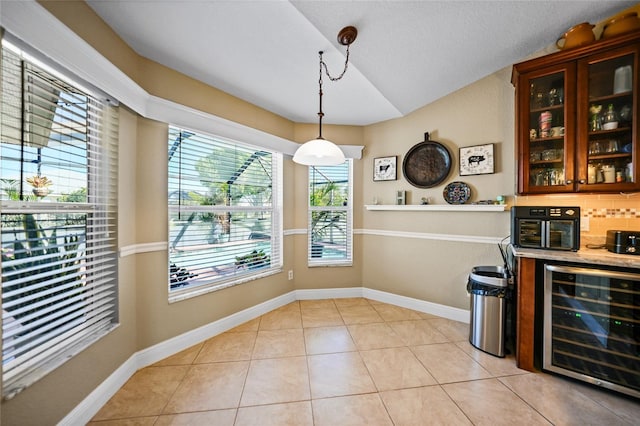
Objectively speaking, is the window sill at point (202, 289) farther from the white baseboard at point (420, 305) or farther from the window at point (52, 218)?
the white baseboard at point (420, 305)

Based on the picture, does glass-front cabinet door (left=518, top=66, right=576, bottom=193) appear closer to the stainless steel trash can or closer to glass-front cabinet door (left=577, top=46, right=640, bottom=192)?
glass-front cabinet door (left=577, top=46, right=640, bottom=192)

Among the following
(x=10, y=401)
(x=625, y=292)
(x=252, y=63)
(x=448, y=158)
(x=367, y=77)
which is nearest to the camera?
(x=10, y=401)

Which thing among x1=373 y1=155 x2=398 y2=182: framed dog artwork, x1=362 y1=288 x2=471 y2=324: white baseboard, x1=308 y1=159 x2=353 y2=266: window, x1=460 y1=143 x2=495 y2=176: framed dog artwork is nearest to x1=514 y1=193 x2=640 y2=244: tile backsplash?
x1=460 y1=143 x2=495 y2=176: framed dog artwork

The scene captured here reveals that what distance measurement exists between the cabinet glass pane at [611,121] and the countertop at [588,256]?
21.1 inches

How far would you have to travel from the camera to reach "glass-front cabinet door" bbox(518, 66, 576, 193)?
193 centimetres

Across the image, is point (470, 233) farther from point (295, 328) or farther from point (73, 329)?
point (73, 329)

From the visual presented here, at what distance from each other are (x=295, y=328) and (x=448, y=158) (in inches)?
100

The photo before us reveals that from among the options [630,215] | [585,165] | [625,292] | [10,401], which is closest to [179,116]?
[10,401]

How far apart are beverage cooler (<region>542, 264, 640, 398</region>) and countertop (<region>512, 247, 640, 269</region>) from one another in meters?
0.07

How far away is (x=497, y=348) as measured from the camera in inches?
84.5

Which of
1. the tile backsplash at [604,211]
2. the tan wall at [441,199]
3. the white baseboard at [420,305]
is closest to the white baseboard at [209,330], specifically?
the white baseboard at [420,305]

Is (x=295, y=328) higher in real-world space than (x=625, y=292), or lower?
lower

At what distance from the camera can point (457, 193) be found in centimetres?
277

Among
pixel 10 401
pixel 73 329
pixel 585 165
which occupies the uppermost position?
pixel 585 165
